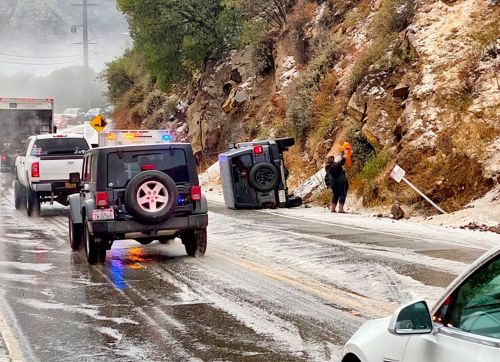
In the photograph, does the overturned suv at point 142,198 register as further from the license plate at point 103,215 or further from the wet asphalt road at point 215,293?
the wet asphalt road at point 215,293

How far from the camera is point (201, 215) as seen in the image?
13555 mm

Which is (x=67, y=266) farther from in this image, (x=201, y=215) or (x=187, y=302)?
(x=187, y=302)

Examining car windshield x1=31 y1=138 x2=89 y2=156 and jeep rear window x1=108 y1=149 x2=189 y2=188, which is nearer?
jeep rear window x1=108 y1=149 x2=189 y2=188

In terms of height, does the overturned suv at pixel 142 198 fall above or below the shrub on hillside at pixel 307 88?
below

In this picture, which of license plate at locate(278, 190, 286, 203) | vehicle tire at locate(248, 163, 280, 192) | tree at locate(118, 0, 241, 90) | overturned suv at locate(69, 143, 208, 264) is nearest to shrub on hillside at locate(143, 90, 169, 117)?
tree at locate(118, 0, 241, 90)

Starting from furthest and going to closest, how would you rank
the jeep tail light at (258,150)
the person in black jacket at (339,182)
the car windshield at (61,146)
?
1. the jeep tail light at (258,150)
2. the car windshield at (61,146)
3. the person in black jacket at (339,182)

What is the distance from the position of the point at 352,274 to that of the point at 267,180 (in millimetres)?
11437

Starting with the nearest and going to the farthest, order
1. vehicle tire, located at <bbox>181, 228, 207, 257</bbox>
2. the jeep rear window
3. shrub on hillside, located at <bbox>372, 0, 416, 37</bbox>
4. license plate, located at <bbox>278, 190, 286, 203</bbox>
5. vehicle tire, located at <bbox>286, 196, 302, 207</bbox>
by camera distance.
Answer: the jeep rear window → vehicle tire, located at <bbox>181, 228, 207, 257</bbox> → license plate, located at <bbox>278, 190, 286, 203</bbox> → vehicle tire, located at <bbox>286, 196, 302, 207</bbox> → shrub on hillside, located at <bbox>372, 0, 416, 37</bbox>

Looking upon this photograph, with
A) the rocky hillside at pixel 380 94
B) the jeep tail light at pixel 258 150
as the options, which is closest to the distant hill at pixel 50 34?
the rocky hillside at pixel 380 94

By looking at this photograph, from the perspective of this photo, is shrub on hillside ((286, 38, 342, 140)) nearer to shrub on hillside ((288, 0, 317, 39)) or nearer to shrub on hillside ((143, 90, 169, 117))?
shrub on hillside ((288, 0, 317, 39))

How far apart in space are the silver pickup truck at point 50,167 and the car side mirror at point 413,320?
60.5ft

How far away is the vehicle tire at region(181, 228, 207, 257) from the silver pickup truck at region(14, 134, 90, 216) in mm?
8266

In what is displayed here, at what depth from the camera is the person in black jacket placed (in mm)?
21184

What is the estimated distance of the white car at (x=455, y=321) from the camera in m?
3.64
